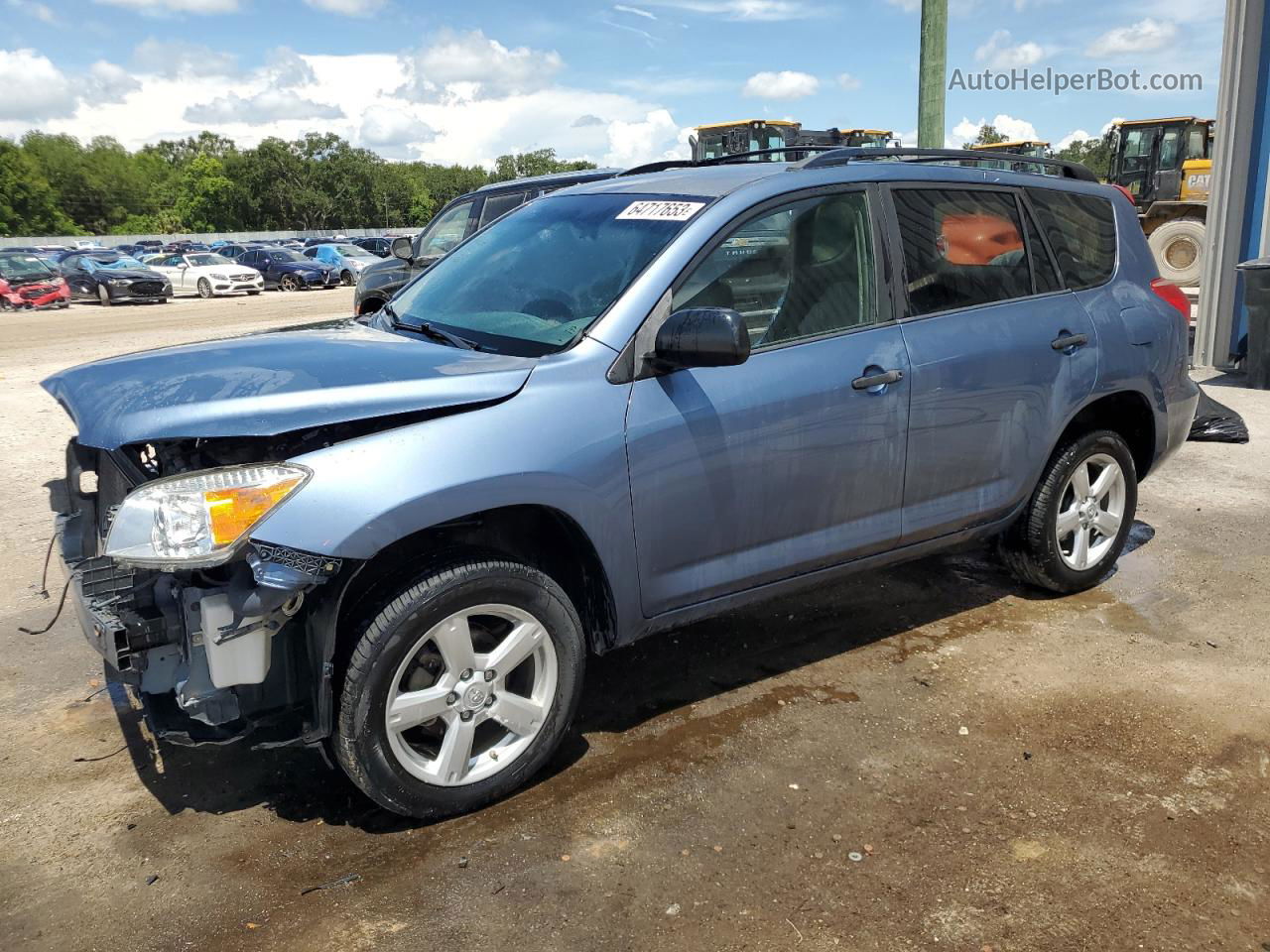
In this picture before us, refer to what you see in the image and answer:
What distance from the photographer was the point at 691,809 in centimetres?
320

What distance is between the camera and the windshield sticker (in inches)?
142

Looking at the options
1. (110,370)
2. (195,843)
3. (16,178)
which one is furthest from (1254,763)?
(16,178)

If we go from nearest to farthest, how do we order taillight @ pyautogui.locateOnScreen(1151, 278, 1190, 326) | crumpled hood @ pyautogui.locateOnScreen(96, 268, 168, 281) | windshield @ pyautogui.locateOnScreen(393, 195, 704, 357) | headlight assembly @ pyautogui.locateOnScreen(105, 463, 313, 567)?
headlight assembly @ pyautogui.locateOnScreen(105, 463, 313, 567), windshield @ pyautogui.locateOnScreen(393, 195, 704, 357), taillight @ pyautogui.locateOnScreen(1151, 278, 1190, 326), crumpled hood @ pyautogui.locateOnScreen(96, 268, 168, 281)

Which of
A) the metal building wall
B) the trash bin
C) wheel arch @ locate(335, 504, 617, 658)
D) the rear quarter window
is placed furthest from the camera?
the metal building wall

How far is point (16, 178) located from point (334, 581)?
107 metres

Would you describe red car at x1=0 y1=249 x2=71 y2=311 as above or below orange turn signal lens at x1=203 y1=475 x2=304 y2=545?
Result: below

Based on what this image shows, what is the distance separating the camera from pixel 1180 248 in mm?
19062

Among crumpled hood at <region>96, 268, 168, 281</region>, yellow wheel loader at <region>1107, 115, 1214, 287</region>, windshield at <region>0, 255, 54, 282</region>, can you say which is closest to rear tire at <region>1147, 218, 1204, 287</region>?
yellow wheel loader at <region>1107, 115, 1214, 287</region>

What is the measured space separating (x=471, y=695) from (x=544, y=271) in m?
1.57


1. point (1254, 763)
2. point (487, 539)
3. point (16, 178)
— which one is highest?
point (16, 178)

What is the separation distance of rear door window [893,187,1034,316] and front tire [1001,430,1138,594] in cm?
80

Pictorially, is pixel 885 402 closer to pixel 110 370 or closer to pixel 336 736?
pixel 336 736

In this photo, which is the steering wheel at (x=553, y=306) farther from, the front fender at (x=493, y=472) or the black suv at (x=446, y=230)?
the black suv at (x=446, y=230)

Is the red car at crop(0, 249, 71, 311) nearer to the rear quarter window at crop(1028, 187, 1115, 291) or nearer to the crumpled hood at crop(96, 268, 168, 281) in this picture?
the crumpled hood at crop(96, 268, 168, 281)
